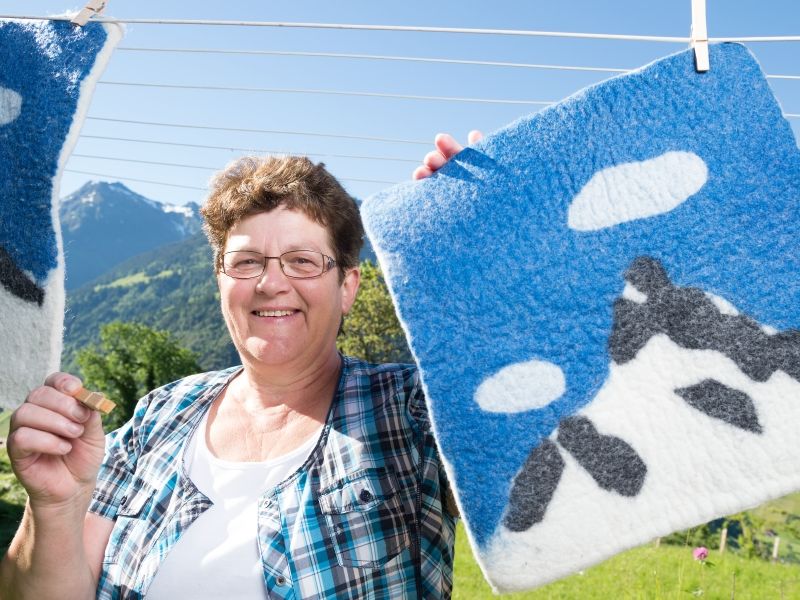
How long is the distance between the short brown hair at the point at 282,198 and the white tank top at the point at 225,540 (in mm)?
472

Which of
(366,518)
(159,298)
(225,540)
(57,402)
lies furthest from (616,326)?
(159,298)

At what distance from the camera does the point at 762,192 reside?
3.87 feet

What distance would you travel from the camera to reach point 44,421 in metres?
1.27

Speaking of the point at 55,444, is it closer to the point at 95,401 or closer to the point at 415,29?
the point at 95,401

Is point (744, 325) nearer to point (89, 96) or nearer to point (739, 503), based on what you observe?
point (739, 503)

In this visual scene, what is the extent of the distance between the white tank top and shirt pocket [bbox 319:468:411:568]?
0.13 m

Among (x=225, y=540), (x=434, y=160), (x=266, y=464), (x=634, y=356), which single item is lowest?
(x=225, y=540)

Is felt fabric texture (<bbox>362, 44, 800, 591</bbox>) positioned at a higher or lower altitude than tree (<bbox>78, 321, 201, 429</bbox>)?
lower

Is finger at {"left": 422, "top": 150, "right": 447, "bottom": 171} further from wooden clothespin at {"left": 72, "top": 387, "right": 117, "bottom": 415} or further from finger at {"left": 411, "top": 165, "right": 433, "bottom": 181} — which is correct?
wooden clothespin at {"left": 72, "top": 387, "right": 117, "bottom": 415}

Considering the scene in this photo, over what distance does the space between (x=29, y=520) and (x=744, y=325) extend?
1.51 metres

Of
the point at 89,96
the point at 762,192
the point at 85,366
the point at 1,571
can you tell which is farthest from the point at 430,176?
the point at 85,366

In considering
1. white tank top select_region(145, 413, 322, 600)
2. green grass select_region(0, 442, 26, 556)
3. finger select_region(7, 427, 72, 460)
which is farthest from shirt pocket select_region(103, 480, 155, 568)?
green grass select_region(0, 442, 26, 556)

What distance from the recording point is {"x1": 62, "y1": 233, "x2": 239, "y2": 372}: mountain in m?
118

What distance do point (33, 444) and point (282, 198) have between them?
709mm
